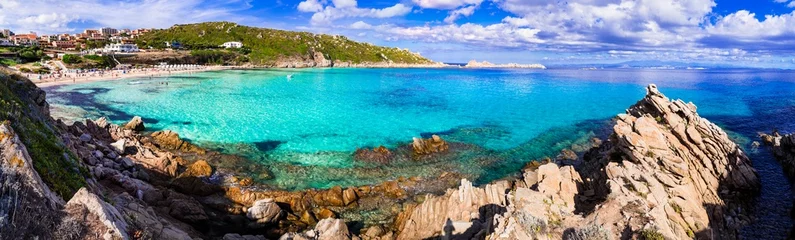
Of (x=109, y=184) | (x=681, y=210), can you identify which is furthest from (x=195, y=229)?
(x=681, y=210)

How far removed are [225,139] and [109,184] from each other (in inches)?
585

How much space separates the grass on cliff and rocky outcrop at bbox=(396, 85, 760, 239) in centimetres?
1155

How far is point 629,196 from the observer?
1427cm

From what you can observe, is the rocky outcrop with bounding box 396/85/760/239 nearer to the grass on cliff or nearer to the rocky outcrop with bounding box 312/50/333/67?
the grass on cliff

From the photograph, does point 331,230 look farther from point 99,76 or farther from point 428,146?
point 99,76

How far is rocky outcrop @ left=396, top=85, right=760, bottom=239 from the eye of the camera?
499 inches

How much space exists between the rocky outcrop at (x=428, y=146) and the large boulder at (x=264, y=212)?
13417mm

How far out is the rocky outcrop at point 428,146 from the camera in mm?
29844

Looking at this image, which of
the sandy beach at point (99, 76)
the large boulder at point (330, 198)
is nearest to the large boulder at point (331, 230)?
the large boulder at point (330, 198)

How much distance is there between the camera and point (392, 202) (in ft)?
68.0

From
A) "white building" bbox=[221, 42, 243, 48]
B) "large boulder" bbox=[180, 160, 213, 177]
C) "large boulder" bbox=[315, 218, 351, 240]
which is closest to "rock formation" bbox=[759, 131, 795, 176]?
"large boulder" bbox=[315, 218, 351, 240]

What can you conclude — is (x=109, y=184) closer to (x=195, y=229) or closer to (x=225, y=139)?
(x=195, y=229)

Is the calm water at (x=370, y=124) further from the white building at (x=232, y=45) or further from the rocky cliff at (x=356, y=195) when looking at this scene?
the white building at (x=232, y=45)

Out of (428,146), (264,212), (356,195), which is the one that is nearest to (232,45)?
(428,146)
